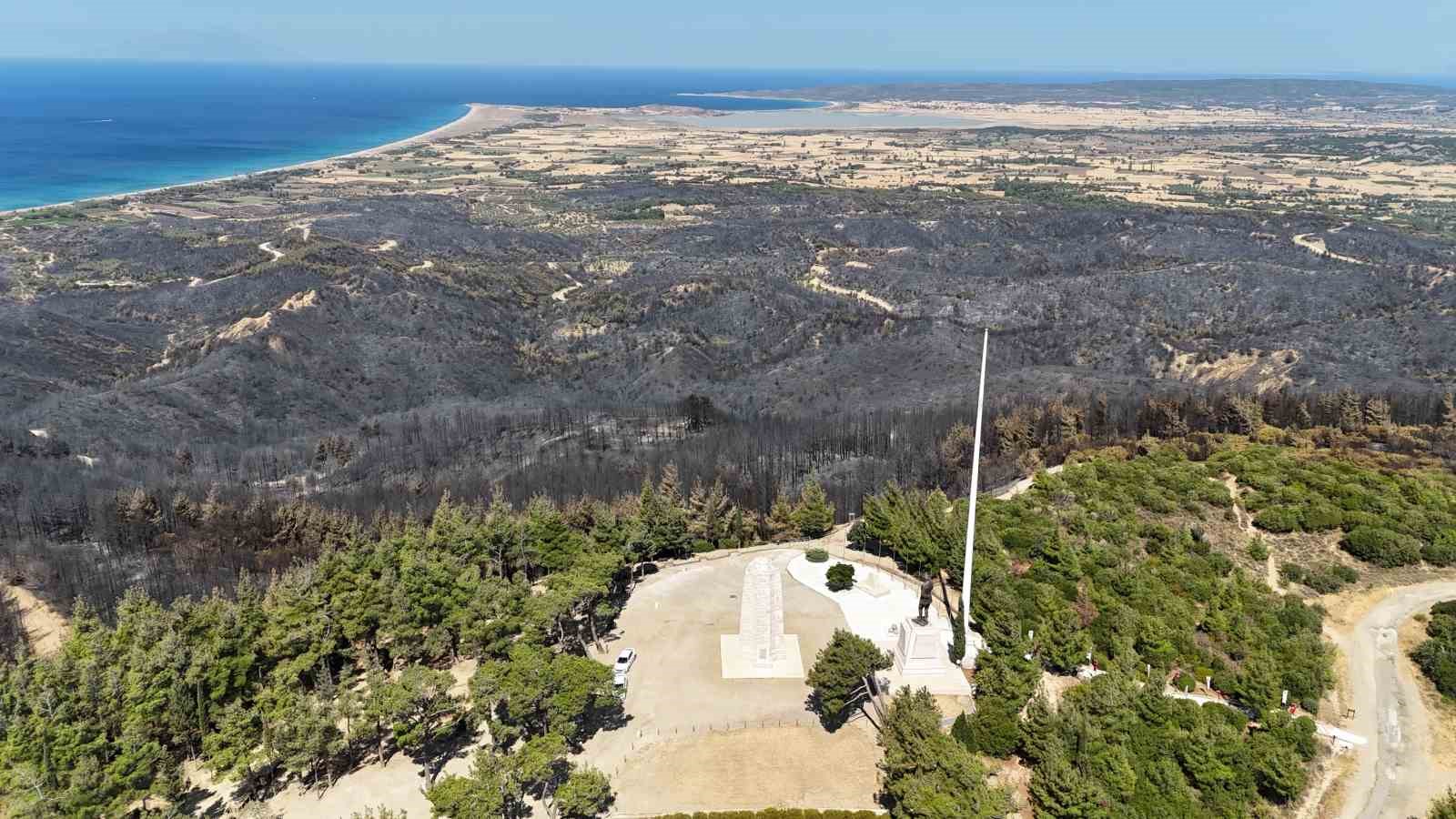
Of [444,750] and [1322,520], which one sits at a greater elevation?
[1322,520]

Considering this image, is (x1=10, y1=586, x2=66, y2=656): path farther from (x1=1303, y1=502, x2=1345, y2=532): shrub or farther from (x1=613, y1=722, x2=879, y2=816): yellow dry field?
(x1=1303, y1=502, x2=1345, y2=532): shrub

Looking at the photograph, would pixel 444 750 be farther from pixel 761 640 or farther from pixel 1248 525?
pixel 1248 525

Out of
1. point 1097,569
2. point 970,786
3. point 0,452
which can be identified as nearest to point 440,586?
point 970,786

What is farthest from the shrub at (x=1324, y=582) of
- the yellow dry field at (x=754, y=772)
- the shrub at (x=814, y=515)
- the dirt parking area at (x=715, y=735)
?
the shrub at (x=814, y=515)

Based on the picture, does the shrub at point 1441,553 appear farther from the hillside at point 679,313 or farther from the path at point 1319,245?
the path at point 1319,245

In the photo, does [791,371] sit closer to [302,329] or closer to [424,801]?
[302,329]

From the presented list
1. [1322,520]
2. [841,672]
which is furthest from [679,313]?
[841,672]
